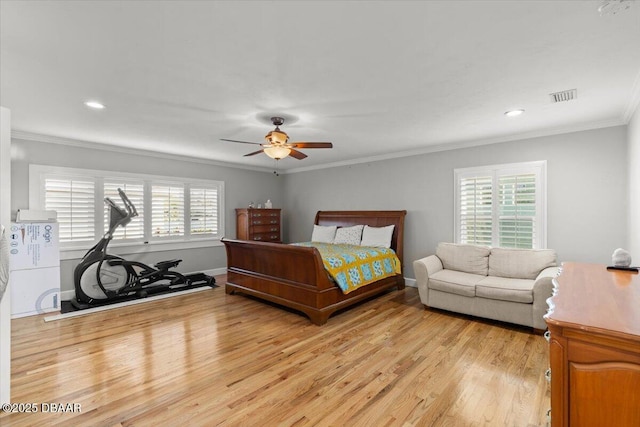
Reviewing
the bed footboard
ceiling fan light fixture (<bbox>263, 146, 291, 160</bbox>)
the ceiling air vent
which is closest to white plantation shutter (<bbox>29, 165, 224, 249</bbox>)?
the bed footboard

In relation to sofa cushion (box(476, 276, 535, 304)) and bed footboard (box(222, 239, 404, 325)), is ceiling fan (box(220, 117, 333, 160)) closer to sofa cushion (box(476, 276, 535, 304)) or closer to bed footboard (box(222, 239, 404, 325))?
bed footboard (box(222, 239, 404, 325))

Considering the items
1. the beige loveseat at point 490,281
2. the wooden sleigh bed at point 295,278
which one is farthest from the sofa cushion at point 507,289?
the wooden sleigh bed at point 295,278

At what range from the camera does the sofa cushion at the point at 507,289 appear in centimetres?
345

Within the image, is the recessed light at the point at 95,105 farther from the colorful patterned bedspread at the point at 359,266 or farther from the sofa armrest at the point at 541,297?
the sofa armrest at the point at 541,297

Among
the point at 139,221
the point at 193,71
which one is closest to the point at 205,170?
the point at 139,221

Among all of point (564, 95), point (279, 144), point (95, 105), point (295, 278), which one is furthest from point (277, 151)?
point (564, 95)

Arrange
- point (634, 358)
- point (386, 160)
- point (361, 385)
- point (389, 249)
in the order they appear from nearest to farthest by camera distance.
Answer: point (634, 358), point (361, 385), point (389, 249), point (386, 160)

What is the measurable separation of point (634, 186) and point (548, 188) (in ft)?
3.50

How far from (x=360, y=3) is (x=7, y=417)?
3502 millimetres

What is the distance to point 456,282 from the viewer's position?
395 centimetres

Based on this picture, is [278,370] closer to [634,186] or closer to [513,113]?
[513,113]

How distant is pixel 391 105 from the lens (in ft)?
10.6

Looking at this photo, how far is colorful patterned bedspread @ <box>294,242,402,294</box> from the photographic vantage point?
4043 mm

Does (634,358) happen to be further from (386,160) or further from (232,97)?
(386,160)
